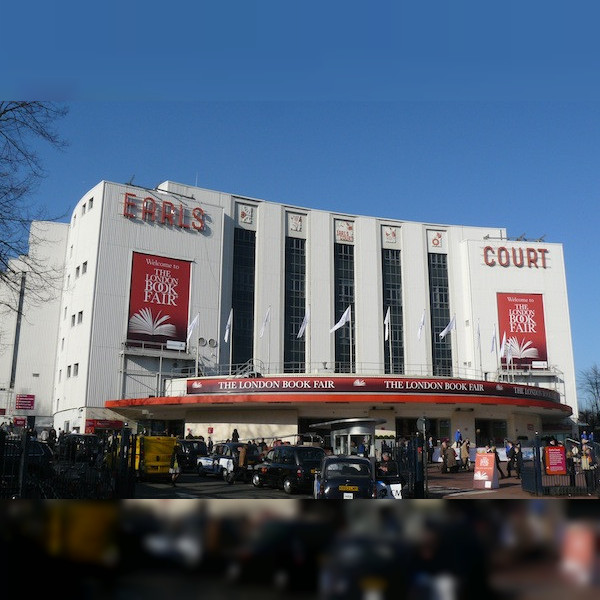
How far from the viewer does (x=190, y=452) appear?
3209cm

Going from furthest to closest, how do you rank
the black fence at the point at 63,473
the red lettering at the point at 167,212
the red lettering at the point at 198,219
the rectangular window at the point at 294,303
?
the rectangular window at the point at 294,303 → the red lettering at the point at 198,219 → the red lettering at the point at 167,212 → the black fence at the point at 63,473

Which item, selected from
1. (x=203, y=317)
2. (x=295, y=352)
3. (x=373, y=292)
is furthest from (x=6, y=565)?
(x=373, y=292)

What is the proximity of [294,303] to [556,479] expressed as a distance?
4182 centimetres

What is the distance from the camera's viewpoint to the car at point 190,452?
104 ft

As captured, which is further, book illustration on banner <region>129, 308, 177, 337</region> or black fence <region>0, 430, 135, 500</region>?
book illustration on banner <region>129, 308, 177, 337</region>

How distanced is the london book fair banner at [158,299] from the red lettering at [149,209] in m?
3.60

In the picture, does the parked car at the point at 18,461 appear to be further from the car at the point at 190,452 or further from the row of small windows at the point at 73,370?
the row of small windows at the point at 73,370

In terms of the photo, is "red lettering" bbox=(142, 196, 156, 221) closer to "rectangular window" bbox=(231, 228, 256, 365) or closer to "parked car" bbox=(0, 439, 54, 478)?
"rectangular window" bbox=(231, 228, 256, 365)

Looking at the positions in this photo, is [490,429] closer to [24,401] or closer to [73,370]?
[73,370]

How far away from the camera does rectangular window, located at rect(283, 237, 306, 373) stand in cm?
5922

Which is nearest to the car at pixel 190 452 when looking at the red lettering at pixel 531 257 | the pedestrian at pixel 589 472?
the pedestrian at pixel 589 472

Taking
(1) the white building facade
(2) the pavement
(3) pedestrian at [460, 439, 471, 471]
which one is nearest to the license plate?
(2) the pavement

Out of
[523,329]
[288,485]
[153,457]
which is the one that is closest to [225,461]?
[153,457]

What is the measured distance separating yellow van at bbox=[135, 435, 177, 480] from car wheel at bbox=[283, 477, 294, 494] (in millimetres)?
5132
